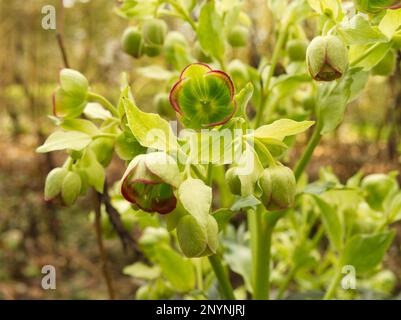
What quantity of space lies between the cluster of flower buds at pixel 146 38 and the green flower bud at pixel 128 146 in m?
0.22

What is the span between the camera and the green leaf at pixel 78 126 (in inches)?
22.6

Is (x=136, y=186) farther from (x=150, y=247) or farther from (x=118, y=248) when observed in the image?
(x=118, y=248)

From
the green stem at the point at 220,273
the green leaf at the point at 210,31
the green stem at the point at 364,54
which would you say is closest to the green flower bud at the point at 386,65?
the green stem at the point at 364,54

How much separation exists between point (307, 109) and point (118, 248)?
2115 mm

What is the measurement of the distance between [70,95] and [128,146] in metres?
0.11

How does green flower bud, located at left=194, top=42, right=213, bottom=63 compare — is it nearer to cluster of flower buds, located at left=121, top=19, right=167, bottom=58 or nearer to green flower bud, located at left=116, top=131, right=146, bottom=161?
Result: cluster of flower buds, located at left=121, top=19, right=167, bottom=58

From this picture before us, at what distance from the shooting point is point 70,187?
0.56m

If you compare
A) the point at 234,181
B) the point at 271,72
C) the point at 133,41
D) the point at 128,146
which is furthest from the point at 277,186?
the point at 133,41

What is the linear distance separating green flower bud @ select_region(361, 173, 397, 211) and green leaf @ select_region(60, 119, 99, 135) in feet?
1.23

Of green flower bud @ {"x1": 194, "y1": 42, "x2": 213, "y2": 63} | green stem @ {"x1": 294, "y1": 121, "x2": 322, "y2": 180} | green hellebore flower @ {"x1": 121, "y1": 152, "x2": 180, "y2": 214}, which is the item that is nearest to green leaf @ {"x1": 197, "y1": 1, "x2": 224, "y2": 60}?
green flower bud @ {"x1": 194, "y1": 42, "x2": 213, "y2": 63}

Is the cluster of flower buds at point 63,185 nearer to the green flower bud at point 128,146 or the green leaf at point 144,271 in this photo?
the green flower bud at point 128,146

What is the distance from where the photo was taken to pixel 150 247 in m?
0.78

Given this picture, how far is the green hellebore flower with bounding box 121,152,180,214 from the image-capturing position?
405 millimetres
